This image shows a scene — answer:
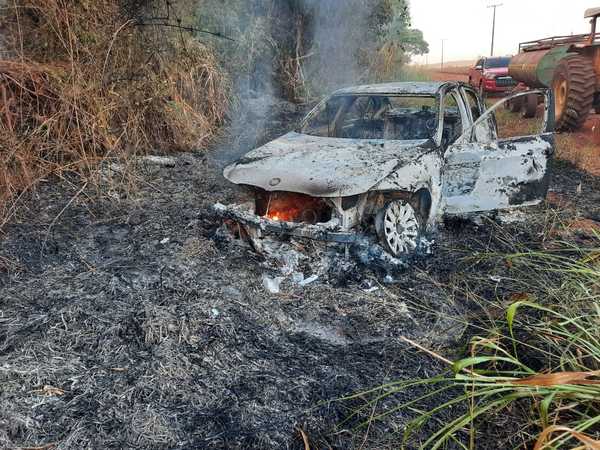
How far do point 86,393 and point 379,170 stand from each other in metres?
2.70

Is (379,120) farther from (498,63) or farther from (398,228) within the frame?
(498,63)

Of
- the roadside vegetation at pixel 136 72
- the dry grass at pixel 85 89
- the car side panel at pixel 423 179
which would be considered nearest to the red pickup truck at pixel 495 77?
the roadside vegetation at pixel 136 72

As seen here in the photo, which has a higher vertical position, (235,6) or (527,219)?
(235,6)

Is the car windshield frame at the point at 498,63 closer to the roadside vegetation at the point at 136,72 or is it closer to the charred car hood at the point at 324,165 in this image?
the roadside vegetation at the point at 136,72

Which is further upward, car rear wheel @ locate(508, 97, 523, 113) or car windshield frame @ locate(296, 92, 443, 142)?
car windshield frame @ locate(296, 92, 443, 142)

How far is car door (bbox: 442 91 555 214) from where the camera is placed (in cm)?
491

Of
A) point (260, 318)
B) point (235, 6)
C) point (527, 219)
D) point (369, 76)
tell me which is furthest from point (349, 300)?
point (369, 76)

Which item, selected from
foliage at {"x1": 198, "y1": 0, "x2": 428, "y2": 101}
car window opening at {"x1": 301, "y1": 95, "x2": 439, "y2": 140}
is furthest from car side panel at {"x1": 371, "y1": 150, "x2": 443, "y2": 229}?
foliage at {"x1": 198, "y1": 0, "x2": 428, "y2": 101}

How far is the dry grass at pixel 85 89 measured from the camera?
5828mm

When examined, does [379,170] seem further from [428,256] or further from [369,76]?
[369,76]

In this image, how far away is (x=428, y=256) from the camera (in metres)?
4.61

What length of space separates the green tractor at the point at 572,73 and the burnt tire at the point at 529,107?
919mm

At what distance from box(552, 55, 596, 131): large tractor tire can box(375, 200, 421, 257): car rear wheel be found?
290 inches

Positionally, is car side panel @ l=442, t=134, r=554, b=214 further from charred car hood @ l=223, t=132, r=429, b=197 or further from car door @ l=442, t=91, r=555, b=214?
charred car hood @ l=223, t=132, r=429, b=197
